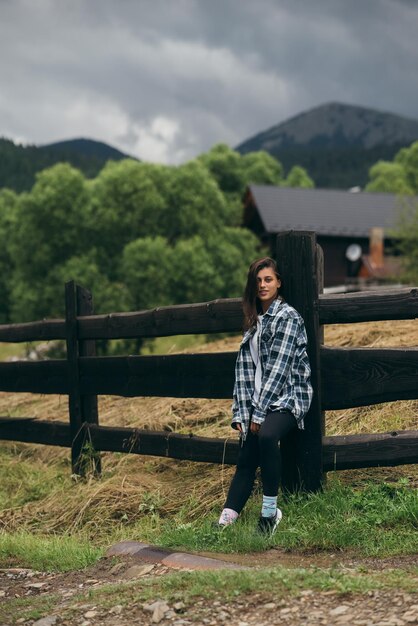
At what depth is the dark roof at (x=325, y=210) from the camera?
4569cm

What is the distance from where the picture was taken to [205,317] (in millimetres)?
6090

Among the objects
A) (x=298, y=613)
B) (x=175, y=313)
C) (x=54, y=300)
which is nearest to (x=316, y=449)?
(x=175, y=313)

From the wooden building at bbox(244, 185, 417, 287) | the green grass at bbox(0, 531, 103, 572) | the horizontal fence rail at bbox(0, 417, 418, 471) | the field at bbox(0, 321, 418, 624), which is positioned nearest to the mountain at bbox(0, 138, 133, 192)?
the wooden building at bbox(244, 185, 417, 287)

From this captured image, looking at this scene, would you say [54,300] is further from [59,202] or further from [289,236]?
[289,236]

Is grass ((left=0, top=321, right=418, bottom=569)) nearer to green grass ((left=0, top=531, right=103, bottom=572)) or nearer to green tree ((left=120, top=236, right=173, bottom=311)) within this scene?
green grass ((left=0, top=531, right=103, bottom=572))

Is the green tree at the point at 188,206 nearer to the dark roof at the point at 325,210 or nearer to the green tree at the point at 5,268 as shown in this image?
the green tree at the point at 5,268

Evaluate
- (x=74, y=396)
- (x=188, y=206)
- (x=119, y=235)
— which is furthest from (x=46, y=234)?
(x=74, y=396)

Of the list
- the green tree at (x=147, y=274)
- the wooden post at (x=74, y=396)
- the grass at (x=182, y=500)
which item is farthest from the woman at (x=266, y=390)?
the green tree at (x=147, y=274)

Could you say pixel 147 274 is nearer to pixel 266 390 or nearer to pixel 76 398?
pixel 76 398

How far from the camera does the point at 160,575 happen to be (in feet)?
14.1

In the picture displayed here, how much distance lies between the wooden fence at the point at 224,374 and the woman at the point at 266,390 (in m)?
0.21

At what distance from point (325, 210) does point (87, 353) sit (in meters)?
42.5

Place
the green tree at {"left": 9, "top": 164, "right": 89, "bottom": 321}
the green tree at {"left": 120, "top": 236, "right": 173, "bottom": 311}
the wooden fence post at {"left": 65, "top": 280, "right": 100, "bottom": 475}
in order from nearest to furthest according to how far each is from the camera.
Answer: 1. the wooden fence post at {"left": 65, "top": 280, "right": 100, "bottom": 475}
2. the green tree at {"left": 120, "top": 236, "right": 173, "bottom": 311}
3. the green tree at {"left": 9, "top": 164, "right": 89, "bottom": 321}

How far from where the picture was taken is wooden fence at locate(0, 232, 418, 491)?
5.36m
